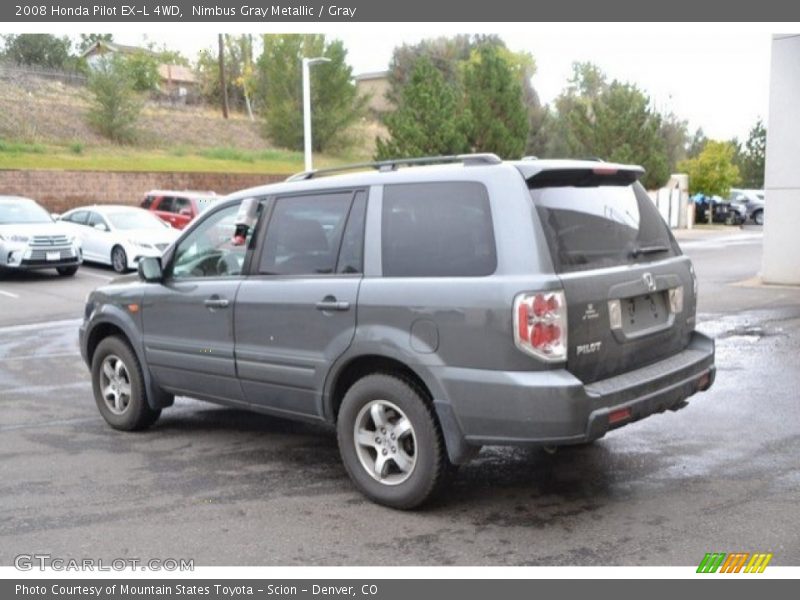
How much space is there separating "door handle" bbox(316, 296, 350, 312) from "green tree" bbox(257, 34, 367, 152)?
139 ft

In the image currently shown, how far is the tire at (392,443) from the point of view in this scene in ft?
15.6

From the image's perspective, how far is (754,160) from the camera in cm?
5734

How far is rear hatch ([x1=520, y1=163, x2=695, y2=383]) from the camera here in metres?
4.58

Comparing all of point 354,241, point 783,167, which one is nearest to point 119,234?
point 783,167

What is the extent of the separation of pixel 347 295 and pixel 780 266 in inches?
490

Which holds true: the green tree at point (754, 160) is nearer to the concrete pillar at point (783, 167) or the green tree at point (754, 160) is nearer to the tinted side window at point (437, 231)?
the concrete pillar at point (783, 167)

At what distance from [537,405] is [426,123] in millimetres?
27674

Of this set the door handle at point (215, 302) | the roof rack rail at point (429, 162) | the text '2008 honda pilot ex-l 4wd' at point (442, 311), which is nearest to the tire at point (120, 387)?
the text '2008 honda pilot ex-l 4wd' at point (442, 311)

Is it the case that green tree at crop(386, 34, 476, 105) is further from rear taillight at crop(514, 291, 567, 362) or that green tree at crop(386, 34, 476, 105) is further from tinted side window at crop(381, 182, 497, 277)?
rear taillight at crop(514, 291, 567, 362)

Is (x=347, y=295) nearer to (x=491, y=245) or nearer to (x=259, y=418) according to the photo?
(x=491, y=245)

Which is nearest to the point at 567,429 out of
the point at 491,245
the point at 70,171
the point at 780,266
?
the point at 491,245

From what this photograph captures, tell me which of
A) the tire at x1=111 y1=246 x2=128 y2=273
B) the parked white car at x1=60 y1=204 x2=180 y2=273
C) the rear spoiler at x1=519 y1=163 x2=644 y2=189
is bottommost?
the tire at x1=111 y1=246 x2=128 y2=273
